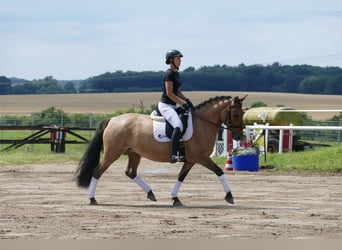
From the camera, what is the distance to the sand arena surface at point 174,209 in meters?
12.2

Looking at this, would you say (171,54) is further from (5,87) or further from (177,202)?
(5,87)

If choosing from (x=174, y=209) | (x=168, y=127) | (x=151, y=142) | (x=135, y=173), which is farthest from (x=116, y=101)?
(x=174, y=209)

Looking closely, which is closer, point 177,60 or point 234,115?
point 177,60

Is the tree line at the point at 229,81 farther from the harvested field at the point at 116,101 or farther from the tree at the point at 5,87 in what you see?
the harvested field at the point at 116,101

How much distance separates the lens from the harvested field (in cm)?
7194

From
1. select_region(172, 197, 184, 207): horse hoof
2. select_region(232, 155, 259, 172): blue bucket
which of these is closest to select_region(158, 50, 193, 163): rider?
select_region(172, 197, 184, 207): horse hoof

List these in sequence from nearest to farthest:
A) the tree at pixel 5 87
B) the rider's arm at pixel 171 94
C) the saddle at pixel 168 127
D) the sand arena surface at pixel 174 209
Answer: the sand arena surface at pixel 174 209 → the rider's arm at pixel 171 94 → the saddle at pixel 168 127 → the tree at pixel 5 87

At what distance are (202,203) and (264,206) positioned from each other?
3.98 ft

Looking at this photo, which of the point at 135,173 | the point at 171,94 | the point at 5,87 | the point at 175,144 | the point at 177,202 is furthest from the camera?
the point at 5,87

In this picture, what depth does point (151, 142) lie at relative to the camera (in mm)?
16609

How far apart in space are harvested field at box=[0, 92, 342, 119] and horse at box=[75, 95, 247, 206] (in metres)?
51.0

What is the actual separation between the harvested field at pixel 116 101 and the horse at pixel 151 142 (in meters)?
51.0

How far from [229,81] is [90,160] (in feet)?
253

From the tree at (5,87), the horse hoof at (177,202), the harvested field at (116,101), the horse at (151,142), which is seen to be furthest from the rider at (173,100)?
the tree at (5,87)
